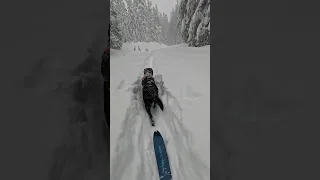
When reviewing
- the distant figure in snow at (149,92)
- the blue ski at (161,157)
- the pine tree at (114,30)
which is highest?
the pine tree at (114,30)

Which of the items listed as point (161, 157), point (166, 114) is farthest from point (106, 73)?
point (161, 157)

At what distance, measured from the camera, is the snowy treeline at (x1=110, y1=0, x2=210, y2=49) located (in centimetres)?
237

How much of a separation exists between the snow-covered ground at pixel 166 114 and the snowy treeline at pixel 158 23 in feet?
0.34

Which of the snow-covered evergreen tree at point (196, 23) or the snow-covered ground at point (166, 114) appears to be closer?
the snow-covered ground at point (166, 114)

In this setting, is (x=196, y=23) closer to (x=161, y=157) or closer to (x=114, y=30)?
(x=114, y=30)

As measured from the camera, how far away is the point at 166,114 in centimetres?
237

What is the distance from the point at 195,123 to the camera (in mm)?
2271

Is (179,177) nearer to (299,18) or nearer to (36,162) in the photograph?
(36,162)

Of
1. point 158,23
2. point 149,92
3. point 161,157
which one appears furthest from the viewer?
point 158,23

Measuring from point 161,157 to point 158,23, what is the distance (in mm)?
1580

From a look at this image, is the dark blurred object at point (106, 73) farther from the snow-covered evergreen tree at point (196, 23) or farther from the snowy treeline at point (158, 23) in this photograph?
the snow-covered evergreen tree at point (196, 23)

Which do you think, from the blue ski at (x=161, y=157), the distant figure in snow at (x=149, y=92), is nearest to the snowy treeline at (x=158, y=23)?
the distant figure in snow at (x=149, y=92)

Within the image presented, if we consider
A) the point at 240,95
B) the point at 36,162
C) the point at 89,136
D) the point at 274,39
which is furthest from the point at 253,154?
the point at 36,162

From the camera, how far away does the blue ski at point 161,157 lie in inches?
84.7
